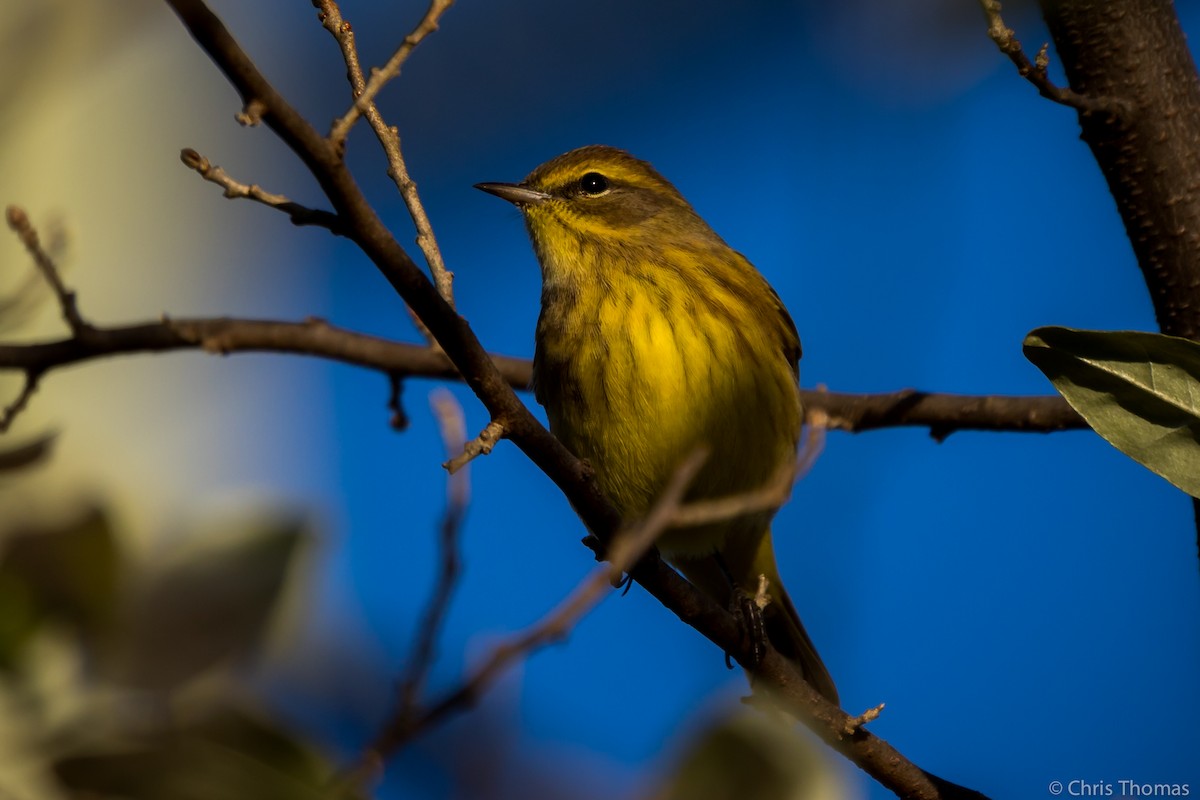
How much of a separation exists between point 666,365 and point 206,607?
91.8 inches

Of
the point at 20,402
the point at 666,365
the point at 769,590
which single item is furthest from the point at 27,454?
the point at 769,590

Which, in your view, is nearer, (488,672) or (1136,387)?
(488,672)

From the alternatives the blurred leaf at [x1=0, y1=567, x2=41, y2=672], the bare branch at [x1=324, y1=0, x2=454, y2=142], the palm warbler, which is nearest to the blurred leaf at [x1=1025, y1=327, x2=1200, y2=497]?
the bare branch at [x1=324, y1=0, x2=454, y2=142]

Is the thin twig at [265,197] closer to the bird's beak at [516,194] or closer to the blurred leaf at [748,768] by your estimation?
the blurred leaf at [748,768]

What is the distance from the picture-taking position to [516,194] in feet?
15.5

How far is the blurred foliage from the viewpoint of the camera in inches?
47.4

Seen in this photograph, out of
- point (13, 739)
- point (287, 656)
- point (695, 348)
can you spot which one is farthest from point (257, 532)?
point (695, 348)

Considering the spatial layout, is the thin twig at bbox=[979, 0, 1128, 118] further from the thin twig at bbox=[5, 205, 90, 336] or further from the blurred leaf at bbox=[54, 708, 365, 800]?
the blurred leaf at bbox=[54, 708, 365, 800]

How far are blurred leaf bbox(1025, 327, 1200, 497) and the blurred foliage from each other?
128cm

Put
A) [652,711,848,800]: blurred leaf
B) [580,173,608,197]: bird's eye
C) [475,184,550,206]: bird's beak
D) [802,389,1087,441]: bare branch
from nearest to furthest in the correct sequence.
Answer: [652,711,848,800]: blurred leaf, [802,389,1087,441]: bare branch, [475,184,550,206]: bird's beak, [580,173,608,197]: bird's eye

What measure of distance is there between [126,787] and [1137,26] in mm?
2695

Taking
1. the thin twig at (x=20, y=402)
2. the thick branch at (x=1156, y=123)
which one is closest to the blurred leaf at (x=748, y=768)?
the thin twig at (x=20, y=402)

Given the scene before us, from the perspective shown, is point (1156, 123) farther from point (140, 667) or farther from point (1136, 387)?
point (140, 667)

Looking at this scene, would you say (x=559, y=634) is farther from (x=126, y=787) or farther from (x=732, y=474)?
(x=732, y=474)
